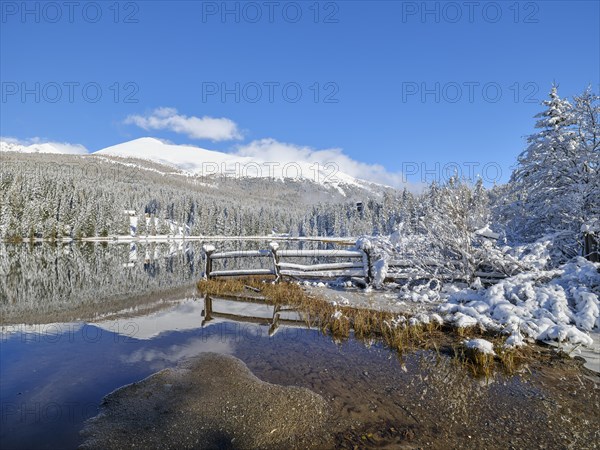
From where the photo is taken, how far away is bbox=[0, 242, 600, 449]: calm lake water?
12.4 ft

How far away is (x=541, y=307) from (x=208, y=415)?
301 inches

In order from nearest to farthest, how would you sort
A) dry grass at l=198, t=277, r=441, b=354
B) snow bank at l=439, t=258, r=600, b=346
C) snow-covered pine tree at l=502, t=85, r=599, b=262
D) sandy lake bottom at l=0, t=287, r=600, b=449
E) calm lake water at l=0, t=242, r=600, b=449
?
1. sandy lake bottom at l=0, t=287, r=600, b=449
2. calm lake water at l=0, t=242, r=600, b=449
3. snow bank at l=439, t=258, r=600, b=346
4. dry grass at l=198, t=277, r=441, b=354
5. snow-covered pine tree at l=502, t=85, r=599, b=262

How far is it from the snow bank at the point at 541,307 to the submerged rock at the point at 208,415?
15.2ft

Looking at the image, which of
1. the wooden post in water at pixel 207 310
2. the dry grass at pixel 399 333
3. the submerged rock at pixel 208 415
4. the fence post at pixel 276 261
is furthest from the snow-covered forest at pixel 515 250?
the wooden post in water at pixel 207 310

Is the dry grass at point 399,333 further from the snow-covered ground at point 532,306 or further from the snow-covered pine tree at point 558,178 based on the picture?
the snow-covered pine tree at point 558,178

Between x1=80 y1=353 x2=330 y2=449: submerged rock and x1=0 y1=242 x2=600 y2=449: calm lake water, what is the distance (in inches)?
10.6

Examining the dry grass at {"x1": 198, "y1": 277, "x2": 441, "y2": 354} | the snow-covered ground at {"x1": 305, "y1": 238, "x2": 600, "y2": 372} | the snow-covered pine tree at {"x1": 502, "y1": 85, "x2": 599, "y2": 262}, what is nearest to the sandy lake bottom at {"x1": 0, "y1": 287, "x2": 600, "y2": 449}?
the dry grass at {"x1": 198, "y1": 277, "x2": 441, "y2": 354}

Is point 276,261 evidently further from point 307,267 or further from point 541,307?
point 541,307

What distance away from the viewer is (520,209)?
14.1 metres

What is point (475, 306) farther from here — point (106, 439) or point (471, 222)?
point (106, 439)

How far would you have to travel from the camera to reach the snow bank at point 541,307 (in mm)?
6676

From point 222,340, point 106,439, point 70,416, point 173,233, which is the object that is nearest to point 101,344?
point 222,340

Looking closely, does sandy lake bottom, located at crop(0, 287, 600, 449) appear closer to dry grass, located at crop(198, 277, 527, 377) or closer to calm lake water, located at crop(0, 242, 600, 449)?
calm lake water, located at crop(0, 242, 600, 449)

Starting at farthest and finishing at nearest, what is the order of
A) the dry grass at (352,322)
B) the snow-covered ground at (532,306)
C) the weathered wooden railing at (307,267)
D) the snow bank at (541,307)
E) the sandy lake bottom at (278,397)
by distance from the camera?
the weathered wooden railing at (307,267), the dry grass at (352,322), the snow bank at (541,307), the snow-covered ground at (532,306), the sandy lake bottom at (278,397)
